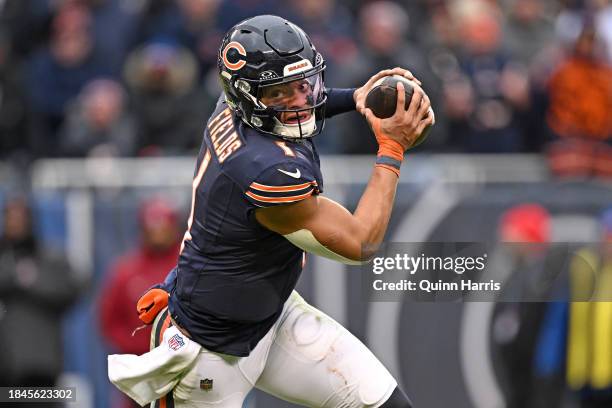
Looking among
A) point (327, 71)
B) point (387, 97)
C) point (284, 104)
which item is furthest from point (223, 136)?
point (327, 71)

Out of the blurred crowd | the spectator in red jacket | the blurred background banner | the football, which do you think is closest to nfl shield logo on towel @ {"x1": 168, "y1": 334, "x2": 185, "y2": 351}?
the football

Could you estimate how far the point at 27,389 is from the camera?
7.05m

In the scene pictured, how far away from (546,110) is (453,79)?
656mm

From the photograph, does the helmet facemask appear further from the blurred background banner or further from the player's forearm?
the blurred background banner

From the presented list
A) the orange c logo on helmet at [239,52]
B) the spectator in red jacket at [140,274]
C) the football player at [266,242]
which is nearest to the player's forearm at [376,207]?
the football player at [266,242]

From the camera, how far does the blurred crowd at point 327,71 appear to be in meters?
8.35

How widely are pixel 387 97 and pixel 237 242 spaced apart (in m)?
0.74

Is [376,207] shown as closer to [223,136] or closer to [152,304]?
[223,136]

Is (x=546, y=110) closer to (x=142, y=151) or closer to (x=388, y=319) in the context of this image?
(x=388, y=319)

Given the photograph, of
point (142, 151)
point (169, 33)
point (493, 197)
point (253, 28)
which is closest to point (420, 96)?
point (253, 28)
